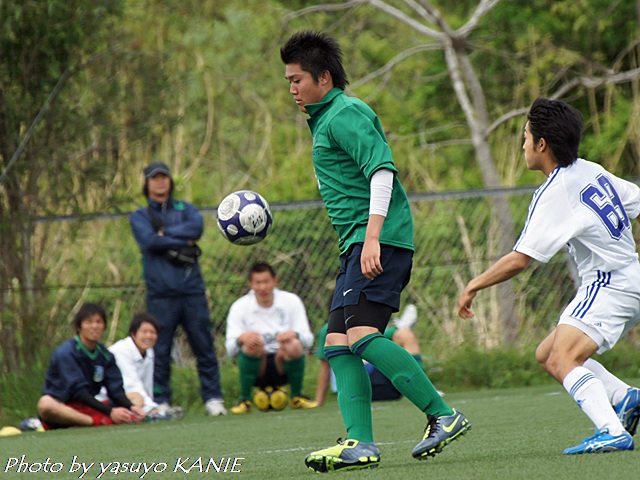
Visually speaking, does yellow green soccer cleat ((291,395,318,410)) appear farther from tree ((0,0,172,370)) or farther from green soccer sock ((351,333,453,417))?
green soccer sock ((351,333,453,417))

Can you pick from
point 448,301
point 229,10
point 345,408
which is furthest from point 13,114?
point 229,10

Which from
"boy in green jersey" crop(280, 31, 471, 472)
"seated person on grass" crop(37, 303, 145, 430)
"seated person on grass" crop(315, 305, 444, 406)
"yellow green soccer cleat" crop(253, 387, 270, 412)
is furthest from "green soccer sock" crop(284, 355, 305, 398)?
"boy in green jersey" crop(280, 31, 471, 472)

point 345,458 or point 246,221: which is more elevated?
point 246,221

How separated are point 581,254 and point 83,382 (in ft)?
17.2

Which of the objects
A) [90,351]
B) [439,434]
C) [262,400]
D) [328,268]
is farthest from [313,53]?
[328,268]

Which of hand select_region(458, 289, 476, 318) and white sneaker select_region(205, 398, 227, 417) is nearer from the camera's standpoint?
hand select_region(458, 289, 476, 318)

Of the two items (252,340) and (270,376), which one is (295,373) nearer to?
(270,376)

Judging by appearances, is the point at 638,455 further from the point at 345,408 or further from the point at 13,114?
the point at 13,114

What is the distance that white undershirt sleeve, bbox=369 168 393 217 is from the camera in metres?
4.85

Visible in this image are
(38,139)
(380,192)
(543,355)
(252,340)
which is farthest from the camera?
(38,139)

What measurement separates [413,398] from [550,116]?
141 centimetres

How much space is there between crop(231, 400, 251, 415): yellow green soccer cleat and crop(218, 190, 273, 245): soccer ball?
12.5 ft

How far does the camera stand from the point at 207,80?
1814 cm

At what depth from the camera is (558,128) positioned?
201 inches
